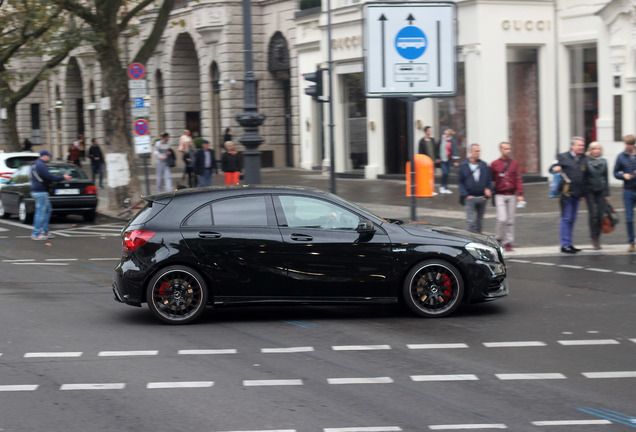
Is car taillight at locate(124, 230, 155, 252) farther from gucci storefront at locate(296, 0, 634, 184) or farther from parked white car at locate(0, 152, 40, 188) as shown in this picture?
gucci storefront at locate(296, 0, 634, 184)

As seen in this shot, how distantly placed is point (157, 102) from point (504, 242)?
3335 centimetres

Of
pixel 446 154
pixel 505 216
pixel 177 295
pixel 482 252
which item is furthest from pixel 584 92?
pixel 177 295

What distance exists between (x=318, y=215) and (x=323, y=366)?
2466 mm

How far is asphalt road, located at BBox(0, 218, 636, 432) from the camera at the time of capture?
643 centimetres

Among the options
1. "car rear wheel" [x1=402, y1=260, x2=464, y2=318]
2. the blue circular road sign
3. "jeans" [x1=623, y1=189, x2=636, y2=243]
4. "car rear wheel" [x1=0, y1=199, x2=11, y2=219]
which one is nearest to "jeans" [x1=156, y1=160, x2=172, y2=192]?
"car rear wheel" [x1=0, y1=199, x2=11, y2=219]

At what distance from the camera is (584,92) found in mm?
27016

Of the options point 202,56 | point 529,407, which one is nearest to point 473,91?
point 202,56

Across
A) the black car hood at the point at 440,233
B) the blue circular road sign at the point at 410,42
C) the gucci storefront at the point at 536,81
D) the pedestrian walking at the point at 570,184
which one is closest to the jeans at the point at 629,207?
the pedestrian walking at the point at 570,184

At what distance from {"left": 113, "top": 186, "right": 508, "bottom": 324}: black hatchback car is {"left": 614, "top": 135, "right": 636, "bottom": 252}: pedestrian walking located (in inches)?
240

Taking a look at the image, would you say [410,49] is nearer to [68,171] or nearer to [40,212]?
[40,212]

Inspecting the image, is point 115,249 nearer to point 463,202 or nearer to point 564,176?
point 463,202

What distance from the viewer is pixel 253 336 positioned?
927 cm

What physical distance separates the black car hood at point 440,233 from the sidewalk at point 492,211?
526 centimetres

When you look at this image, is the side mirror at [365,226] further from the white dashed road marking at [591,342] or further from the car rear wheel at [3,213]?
the car rear wheel at [3,213]
